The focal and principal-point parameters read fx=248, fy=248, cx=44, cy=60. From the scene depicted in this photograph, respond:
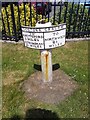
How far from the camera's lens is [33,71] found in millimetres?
6027

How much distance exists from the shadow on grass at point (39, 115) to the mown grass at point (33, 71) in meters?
0.08

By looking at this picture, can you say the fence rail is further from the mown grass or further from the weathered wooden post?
the weathered wooden post

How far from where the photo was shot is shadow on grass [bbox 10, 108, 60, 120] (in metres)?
4.77

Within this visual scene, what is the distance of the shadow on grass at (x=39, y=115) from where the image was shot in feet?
15.6

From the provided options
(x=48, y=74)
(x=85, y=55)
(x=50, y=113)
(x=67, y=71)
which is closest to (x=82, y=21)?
(x=85, y=55)

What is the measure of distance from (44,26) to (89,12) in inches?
121

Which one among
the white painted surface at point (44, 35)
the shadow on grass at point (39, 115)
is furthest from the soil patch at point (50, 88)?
the white painted surface at point (44, 35)

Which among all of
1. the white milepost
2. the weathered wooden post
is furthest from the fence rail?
the weathered wooden post

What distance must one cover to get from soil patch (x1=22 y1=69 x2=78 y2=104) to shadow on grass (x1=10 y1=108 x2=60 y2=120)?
29 centimetres

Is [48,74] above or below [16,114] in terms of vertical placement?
above

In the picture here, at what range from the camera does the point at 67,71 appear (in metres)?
5.99

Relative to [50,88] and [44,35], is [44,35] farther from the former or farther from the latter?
[50,88]

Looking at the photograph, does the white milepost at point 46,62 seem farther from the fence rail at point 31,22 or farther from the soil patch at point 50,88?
the fence rail at point 31,22

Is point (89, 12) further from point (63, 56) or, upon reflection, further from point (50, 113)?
point (50, 113)
